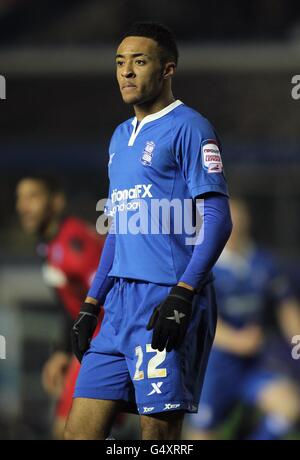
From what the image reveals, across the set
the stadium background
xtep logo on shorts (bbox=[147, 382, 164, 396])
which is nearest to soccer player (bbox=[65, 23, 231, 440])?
xtep logo on shorts (bbox=[147, 382, 164, 396])

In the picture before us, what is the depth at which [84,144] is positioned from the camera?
1243 cm

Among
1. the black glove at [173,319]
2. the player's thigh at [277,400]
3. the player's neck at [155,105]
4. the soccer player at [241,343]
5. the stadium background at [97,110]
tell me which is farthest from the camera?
the stadium background at [97,110]

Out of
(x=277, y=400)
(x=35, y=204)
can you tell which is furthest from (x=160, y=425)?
(x=277, y=400)

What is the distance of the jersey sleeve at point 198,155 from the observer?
12.5 ft

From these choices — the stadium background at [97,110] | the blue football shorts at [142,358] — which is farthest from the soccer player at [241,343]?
the blue football shorts at [142,358]

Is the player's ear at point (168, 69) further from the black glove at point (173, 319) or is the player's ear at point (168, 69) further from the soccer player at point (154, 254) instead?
the black glove at point (173, 319)

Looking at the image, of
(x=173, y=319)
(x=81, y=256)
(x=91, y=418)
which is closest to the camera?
(x=173, y=319)

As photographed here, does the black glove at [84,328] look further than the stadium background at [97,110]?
No

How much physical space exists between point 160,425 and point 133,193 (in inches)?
30.2

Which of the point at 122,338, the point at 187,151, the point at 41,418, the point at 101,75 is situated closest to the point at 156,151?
the point at 187,151

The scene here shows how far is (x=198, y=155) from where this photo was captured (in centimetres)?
384

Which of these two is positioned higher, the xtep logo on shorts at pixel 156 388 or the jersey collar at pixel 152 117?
the jersey collar at pixel 152 117

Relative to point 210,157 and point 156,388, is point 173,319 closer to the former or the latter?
point 156,388

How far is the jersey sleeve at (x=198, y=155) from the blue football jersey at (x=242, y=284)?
4290 millimetres
